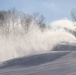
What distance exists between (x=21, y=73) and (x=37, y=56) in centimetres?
127

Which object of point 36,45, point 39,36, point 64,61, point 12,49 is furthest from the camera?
point 39,36

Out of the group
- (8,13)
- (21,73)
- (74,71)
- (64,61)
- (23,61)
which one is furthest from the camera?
(8,13)

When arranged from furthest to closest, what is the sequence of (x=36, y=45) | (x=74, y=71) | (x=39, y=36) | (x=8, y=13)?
(x=8, y=13), (x=39, y=36), (x=36, y=45), (x=74, y=71)

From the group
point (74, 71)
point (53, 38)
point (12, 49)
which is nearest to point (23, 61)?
point (74, 71)

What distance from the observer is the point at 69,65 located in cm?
543

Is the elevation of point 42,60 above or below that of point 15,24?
below

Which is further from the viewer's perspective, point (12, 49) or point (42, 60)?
point (12, 49)

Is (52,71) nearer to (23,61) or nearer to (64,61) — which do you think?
(64,61)

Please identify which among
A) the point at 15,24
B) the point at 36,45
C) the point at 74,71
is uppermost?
the point at 15,24

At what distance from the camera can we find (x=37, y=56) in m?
6.50

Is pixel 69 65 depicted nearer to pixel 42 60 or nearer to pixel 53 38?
pixel 42 60

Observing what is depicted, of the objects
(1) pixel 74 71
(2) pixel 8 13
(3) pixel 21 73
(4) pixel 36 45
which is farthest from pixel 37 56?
(2) pixel 8 13

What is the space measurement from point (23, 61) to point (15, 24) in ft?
97.8

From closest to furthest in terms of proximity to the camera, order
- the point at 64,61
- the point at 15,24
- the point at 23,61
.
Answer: the point at 64,61 < the point at 23,61 < the point at 15,24
